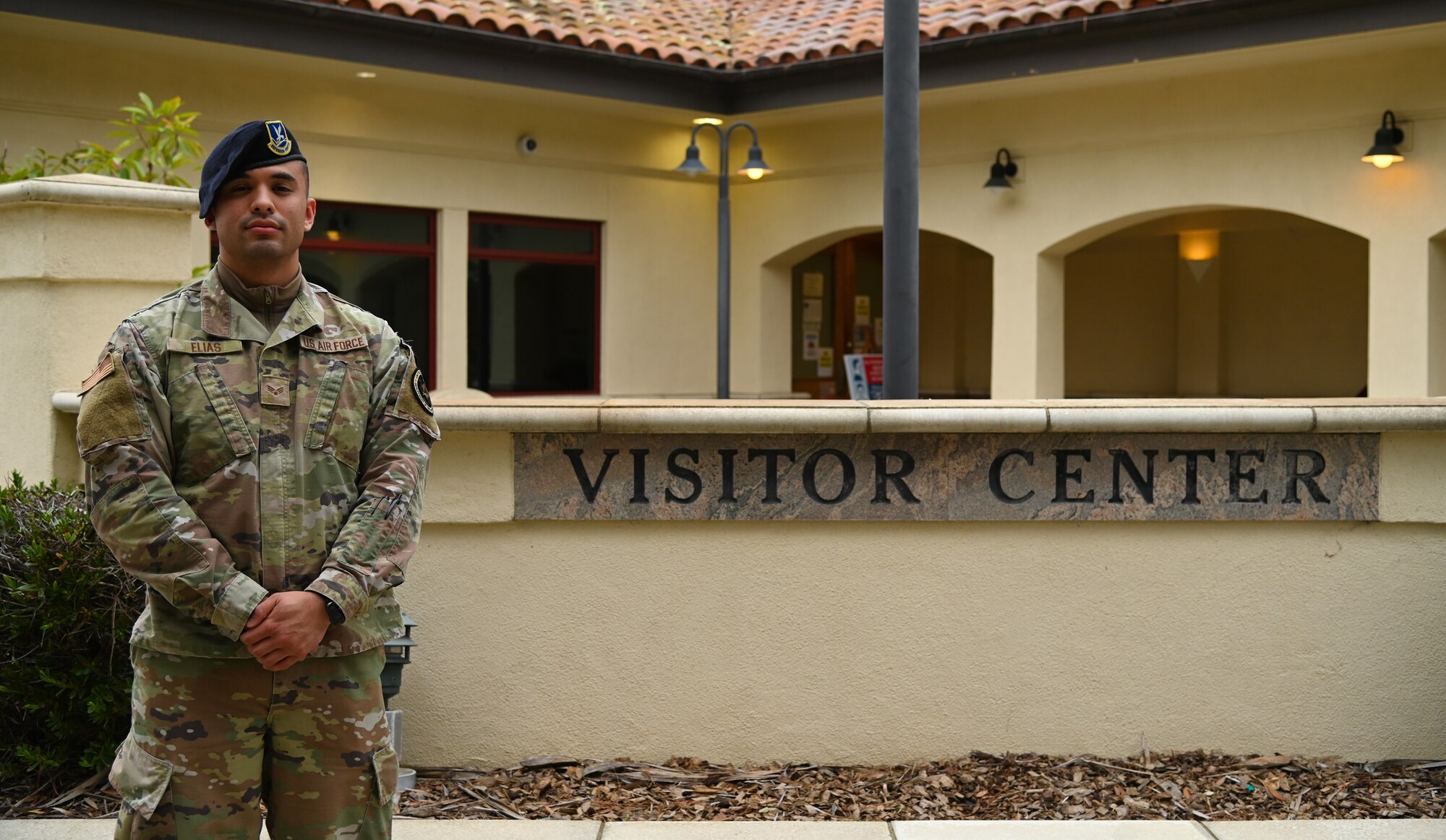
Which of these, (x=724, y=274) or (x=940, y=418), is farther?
(x=724, y=274)

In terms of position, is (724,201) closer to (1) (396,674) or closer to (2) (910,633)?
(2) (910,633)

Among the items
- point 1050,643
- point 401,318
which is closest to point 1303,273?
point 401,318

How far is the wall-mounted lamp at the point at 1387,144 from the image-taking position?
37.5 ft

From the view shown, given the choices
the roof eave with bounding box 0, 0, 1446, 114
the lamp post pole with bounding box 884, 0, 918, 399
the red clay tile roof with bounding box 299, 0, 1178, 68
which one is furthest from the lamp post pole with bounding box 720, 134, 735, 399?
the lamp post pole with bounding box 884, 0, 918, 399

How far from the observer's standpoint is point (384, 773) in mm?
3229

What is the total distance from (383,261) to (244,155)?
36.6ft

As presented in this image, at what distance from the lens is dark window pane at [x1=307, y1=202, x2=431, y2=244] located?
13680 millimetres

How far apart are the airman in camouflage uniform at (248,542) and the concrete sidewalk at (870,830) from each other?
147 cm

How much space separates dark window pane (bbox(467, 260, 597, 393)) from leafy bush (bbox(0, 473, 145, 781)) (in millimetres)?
9686

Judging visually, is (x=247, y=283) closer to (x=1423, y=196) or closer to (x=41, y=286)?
(x=41, y=286)

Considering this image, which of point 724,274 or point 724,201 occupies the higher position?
point 724,201

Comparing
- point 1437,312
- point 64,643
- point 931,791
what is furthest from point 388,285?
point 931,791

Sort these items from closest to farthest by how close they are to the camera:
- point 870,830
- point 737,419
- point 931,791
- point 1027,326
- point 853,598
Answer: point 870,830
point 931,791
point 737,419
point 853,598
point 1027,326

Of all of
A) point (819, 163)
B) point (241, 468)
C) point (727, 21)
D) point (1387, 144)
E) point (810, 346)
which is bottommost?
point (241, 468)
